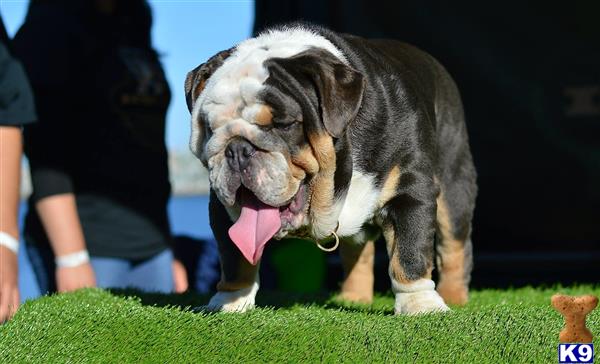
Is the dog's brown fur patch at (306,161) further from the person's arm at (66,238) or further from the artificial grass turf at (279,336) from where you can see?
the person's arm at (66,238)

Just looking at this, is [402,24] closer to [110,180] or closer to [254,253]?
[110,180]

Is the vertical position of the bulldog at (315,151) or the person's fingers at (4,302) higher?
the bulldog at (315,151)

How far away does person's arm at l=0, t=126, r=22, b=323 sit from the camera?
2627mm

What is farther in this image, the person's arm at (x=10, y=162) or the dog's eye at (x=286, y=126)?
the person's arm at (x=10, y=162)

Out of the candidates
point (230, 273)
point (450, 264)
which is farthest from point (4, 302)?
point (450, 264)

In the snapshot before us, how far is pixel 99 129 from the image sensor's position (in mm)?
3768

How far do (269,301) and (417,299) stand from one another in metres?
0.69

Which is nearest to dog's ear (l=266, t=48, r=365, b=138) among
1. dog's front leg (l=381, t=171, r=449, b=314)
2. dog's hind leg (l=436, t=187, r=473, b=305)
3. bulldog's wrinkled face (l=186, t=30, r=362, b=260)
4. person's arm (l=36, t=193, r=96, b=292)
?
bulldog's wrinkled face (l=186, t=30, r=362, b=260)

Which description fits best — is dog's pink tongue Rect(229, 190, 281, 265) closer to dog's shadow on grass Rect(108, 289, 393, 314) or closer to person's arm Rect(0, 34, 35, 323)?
dog's shadow on grass Rect(108, 289, 393, 314)

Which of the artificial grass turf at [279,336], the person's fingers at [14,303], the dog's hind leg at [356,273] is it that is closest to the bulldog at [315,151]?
the artificial grass turf at [279,336]

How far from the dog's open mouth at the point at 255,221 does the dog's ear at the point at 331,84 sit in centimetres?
22

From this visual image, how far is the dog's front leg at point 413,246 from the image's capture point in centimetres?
249

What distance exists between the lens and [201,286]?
16.4 feet

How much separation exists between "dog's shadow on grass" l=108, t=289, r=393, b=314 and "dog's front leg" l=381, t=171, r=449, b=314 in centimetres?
21
